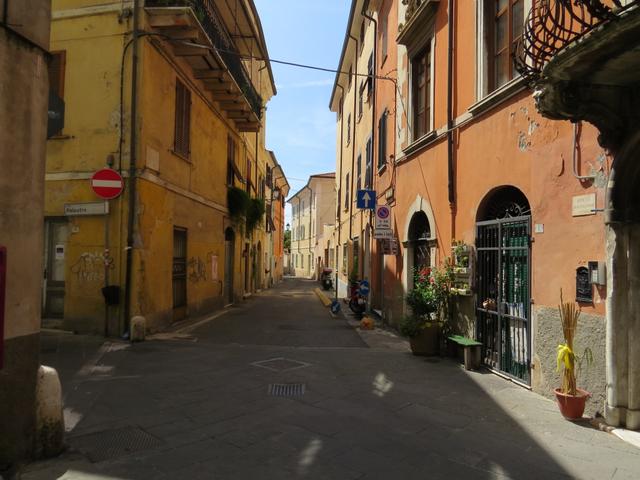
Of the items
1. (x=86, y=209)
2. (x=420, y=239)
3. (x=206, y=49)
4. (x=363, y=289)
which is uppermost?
(x=206, y=49)

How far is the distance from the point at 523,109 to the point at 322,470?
5.09 meters

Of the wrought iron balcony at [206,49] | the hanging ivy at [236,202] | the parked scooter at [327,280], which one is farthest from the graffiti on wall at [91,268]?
the parked scooter at [327,280]

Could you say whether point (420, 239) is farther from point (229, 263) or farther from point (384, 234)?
point (229, 263)

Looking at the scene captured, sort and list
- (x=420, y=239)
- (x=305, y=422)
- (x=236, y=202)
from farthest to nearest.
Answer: (x=236, y=202) < (x=420, y=239) < (x=305, y=422)

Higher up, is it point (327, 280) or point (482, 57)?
point (482, 57)

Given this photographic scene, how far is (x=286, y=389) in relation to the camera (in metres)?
5.96

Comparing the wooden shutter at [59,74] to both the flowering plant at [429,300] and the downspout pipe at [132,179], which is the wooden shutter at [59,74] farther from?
the flowering plant at [429,300]

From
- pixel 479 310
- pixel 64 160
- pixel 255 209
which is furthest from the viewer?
pixel 255 209

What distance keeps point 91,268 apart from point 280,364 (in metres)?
4.54

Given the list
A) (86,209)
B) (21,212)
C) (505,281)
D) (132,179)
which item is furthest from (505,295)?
(86,209)

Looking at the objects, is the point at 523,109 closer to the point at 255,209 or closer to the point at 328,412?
the point at 328,412

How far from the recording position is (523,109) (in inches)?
246

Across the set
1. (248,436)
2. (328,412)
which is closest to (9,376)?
(248,436)

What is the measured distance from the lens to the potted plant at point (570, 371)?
4.86 metres
